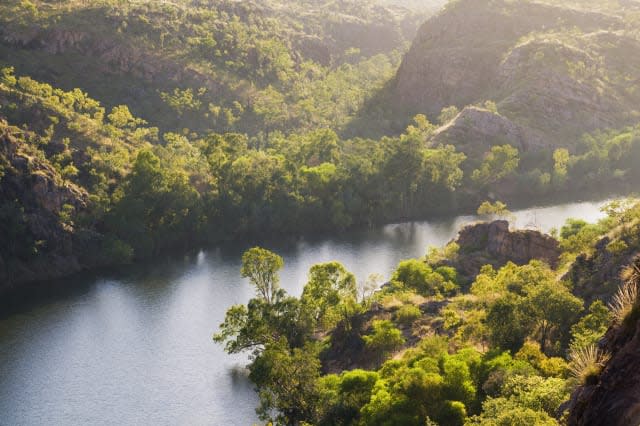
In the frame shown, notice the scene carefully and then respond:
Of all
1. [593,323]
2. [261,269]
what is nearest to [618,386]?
[593,323]

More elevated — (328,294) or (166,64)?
(166,64)

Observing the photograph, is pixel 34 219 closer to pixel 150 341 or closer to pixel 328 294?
pixel 150 341

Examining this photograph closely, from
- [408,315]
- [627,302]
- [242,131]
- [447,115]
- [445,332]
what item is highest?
[627,302]

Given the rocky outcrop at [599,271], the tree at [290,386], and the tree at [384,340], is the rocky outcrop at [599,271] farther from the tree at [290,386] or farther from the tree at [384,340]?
the tree at [290,386]

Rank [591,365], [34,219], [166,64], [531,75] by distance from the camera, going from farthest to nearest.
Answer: [531,75]
[166,64]
[34,219]
[591,365]

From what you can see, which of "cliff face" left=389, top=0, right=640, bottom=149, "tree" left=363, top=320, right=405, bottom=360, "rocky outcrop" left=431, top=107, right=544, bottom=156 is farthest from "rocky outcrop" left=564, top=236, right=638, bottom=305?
"cliff face" left=389, top=0, right=640, bottom=149

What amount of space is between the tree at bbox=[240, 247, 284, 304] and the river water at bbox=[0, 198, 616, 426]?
7572 millimetres

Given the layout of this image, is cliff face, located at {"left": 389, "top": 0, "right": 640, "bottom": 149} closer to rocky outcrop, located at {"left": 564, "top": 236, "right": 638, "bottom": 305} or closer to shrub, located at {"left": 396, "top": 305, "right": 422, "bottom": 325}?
shrub, located at {"left": 396, "top": 305, "right": 422, "bottom": 325}

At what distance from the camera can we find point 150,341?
273 feet

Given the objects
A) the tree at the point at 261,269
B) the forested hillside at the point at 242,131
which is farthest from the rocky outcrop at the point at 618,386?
the forested hillside at the point at 242,131

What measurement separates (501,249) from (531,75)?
91956 millimetres

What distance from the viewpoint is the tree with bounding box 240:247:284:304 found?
78062mm

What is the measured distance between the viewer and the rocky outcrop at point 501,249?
8475cm

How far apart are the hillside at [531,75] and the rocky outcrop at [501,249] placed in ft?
217
